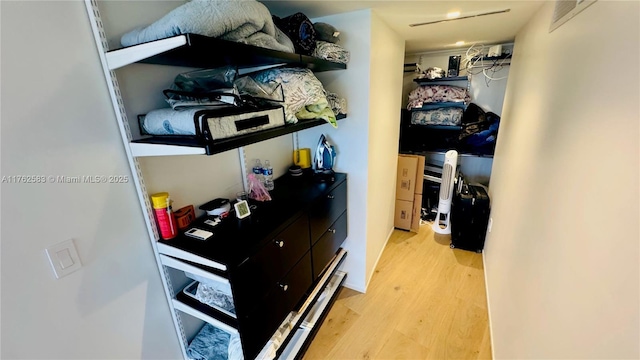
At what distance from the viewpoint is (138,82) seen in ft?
3.28

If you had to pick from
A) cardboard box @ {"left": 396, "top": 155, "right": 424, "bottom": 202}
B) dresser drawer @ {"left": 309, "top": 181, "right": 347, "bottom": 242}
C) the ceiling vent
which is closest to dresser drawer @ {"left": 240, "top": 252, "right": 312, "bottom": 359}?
dresser drawer @ {"left": 309, "top": 181, "right": 347, "bottom": 242}

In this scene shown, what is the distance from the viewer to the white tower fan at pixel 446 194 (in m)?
2.76

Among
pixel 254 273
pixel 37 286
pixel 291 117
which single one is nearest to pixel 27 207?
pixel 37 286

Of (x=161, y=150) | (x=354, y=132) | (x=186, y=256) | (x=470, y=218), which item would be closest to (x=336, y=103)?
(x=354, y=132)

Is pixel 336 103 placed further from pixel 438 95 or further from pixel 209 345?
pixel 438 95

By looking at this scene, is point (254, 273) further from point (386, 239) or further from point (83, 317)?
point (386, 239)

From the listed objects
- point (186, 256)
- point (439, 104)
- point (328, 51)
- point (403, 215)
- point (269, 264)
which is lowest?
point (403, 215)

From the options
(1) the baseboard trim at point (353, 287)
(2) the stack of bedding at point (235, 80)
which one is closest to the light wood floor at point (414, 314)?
(1) the baseboard trim at point (353, 287)

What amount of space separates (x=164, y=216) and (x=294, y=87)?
82 cm

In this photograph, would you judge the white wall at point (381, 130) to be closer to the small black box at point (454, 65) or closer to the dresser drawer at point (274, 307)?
the dresser drawer at point (274, 307)

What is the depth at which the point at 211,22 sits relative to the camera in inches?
30.3

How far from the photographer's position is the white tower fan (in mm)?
2760

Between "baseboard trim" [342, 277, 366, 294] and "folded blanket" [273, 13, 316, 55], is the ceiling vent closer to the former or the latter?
"folded blanket" [273, 13, 316, 55]

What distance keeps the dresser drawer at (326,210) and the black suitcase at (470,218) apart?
1427 mm
